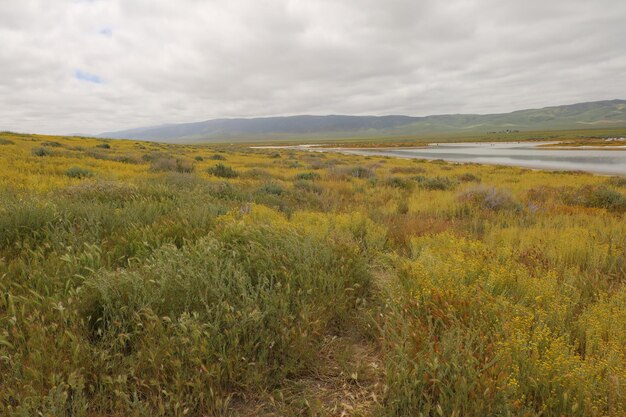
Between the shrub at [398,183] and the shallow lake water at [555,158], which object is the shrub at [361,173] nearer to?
A: the shrub at [398,183]

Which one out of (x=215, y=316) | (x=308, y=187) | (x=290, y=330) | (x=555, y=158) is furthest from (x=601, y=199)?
(x=555, y=158)

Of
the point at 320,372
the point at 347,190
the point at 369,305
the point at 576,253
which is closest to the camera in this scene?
the point at 320,372

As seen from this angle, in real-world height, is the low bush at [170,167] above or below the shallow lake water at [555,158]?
above

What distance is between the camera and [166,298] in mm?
2602

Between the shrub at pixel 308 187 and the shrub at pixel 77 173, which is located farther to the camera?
the shrub at pixel 308 187

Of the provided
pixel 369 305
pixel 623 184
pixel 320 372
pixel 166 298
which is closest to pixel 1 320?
pixel 166 298

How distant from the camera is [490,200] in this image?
8.69 metres

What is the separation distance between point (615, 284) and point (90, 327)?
5.53m

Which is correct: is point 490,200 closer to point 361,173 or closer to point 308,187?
point 308,187

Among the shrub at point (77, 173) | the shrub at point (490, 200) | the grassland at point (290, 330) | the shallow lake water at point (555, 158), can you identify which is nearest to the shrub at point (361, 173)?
the shrub at point (490, 200)

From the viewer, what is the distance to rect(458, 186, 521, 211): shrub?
8.49m

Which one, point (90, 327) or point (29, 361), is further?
point (90, 327)

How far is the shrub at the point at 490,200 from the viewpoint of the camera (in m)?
8.49

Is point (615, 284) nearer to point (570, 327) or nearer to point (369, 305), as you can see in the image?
point (570, 327)
